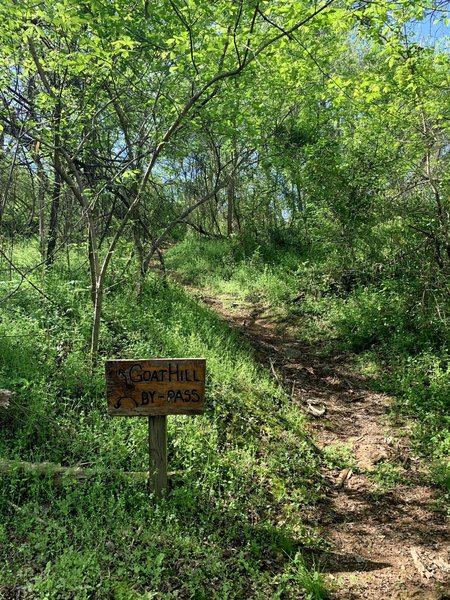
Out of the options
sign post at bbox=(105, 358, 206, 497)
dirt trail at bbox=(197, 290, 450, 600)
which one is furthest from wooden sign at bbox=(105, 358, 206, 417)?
dirt trail at bbox=(197, 290, 450, 600)

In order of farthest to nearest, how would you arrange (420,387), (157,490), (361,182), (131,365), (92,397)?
(361,182)
(420,387)
(92,397)
(157,490)
(131,365)

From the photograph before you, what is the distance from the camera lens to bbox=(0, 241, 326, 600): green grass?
276cm

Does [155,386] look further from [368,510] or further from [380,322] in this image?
[380,322]

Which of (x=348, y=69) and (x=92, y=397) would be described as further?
(x=348, y=69)

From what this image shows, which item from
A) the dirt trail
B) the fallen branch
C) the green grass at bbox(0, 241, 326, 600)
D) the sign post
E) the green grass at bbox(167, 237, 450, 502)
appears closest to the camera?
the green grass at bbox(0, 241, 326, 600)

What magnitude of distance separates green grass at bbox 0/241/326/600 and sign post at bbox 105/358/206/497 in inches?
27.3

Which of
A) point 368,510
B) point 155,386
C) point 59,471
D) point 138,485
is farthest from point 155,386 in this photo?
point 368,510

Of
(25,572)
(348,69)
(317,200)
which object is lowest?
(25,572)

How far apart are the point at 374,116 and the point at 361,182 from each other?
4.97 feet

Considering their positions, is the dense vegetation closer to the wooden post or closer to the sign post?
the wooden post

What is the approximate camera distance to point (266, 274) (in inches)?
430

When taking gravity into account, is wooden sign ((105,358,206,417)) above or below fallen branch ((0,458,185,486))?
above

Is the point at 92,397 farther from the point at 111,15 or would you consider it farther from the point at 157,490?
the point at 111,15

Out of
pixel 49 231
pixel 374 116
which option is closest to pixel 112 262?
pixel 49 231
